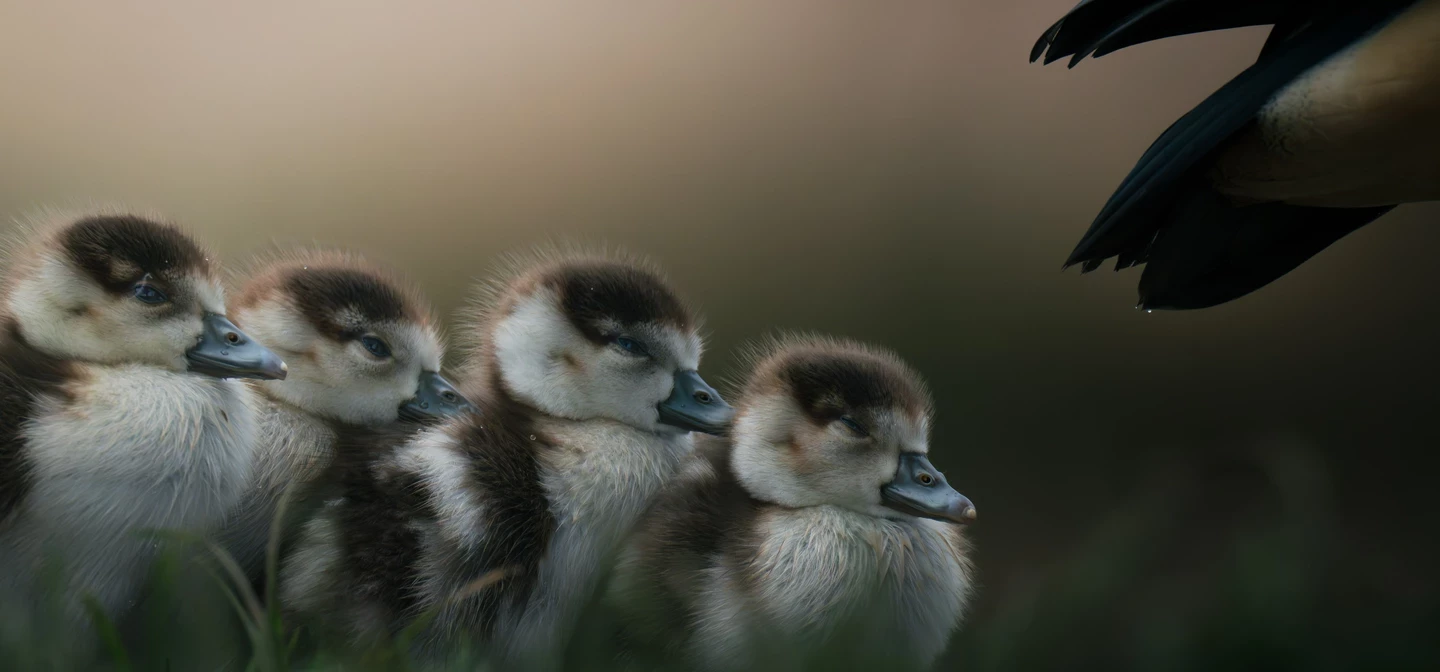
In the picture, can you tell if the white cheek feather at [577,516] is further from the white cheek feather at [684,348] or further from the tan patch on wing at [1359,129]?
the tan patch on wing at [1359,129]

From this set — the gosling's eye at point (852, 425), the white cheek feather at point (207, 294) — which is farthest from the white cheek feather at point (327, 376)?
the gosling's eye at point (852, 425)

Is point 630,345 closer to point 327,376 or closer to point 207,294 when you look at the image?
point 327,376

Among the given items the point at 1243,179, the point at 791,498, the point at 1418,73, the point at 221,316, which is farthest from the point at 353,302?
the point at 1418,73

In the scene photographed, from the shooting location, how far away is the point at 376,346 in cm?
153

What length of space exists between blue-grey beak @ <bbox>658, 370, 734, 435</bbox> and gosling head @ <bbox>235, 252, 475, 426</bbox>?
237 mm

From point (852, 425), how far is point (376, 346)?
57 cm

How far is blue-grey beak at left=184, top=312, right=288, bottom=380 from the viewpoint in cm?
136

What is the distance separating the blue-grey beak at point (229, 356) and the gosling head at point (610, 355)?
0.94 ft

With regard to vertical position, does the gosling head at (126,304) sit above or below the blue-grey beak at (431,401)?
above

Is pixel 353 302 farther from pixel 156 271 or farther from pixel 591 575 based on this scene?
pixel 591 575

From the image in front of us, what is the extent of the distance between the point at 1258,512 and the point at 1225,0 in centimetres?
138

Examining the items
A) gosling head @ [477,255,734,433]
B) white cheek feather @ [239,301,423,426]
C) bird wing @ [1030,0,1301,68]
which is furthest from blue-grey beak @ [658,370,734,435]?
bird wing @ [1030,0,1301,68]

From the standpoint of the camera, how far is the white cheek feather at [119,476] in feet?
3.94

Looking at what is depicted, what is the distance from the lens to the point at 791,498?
1383mm
